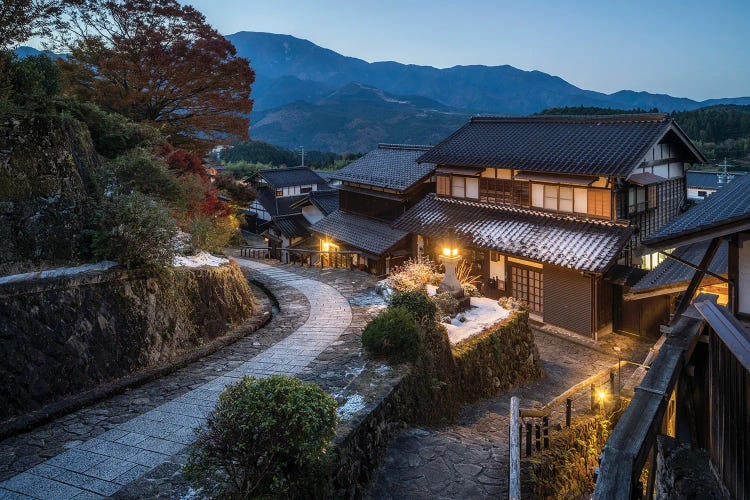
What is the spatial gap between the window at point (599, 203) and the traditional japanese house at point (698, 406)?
37.1 feet

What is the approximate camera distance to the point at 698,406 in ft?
20.0

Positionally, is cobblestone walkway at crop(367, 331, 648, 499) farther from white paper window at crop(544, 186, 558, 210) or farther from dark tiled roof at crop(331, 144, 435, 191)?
dark tiled roof at crop(331, 144, 435, 191)

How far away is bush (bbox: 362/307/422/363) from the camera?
426 inches

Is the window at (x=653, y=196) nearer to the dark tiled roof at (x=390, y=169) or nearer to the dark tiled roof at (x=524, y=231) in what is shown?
the dark tiled roof at (x=524, y=231)

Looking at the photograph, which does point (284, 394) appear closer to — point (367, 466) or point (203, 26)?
point (367, 466)

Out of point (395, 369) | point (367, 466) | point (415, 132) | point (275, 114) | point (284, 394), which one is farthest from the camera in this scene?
point (275, 114)

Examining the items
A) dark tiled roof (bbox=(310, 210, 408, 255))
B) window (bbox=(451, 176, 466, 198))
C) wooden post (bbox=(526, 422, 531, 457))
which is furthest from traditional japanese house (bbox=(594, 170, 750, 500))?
dark tiled roof (bbox=(310, 210, 408, 255))

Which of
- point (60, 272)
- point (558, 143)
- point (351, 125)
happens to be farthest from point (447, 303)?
point (351, 125)

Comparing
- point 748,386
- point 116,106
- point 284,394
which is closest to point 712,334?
point 748,386

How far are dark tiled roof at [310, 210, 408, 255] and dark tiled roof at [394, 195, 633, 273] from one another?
3.45ft

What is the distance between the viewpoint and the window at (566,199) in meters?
20.1

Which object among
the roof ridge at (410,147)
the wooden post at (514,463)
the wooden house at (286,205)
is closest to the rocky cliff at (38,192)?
the wooden post at (514,463)

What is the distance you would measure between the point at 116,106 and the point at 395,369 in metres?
14.2

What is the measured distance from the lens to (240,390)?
20.3ft
